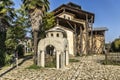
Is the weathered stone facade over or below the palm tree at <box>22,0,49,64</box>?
below

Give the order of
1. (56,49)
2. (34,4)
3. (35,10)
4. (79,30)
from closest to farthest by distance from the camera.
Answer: (56,49), (34,4), (35,10), (79,30)

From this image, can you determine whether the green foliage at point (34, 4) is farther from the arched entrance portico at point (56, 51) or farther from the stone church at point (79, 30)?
the stone church at point (79, 30)

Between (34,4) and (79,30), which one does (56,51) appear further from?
(79,30)

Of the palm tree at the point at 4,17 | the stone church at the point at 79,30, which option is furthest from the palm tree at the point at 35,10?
the stone church at the point at 79,30

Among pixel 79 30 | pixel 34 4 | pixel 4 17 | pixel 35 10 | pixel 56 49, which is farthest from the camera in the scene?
pixel 79 30

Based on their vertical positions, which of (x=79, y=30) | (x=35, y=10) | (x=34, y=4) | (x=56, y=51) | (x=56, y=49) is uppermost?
(x=34, y=4)

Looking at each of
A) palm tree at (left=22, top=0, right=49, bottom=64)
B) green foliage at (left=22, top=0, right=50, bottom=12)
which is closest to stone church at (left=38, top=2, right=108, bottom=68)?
palm tree at (left=22, top=0, right=49, bottom=64)

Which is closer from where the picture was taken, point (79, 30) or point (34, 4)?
point (34, 4)

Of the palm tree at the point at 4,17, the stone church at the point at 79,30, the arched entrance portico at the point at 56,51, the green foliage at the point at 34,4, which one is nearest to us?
the arched entrance portico at the point at 56,51

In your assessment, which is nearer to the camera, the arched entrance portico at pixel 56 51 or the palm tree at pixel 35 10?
the arched entrance portico at pixel 56 51

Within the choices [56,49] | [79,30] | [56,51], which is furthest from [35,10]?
[79,30]

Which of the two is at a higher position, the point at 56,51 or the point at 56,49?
the point at 56,49

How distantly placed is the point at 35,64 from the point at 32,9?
7104 millimetres

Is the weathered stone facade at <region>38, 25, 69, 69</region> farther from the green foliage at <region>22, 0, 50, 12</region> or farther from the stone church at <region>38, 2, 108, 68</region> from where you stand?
the stone church at <region>38, 2, 108, 68</region>
